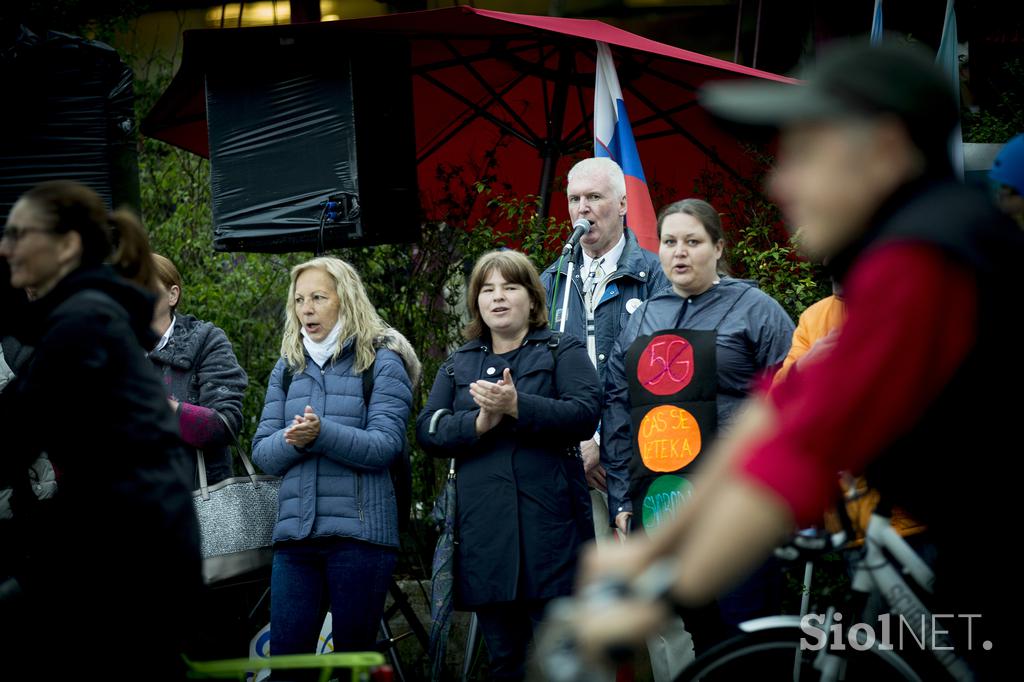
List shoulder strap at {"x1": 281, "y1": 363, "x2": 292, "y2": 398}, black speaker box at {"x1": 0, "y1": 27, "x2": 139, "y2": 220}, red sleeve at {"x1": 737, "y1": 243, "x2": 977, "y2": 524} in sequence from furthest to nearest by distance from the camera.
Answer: black speaker box at {"x1": 0, "y1": 27, "x2": 139, "y2": 220}, shoulder strap at {"x1": 281, "y1": 363, "x2": 292, "y2": 398}, red sleeve at {"x1": 737, "y1": 243, "x2": 977, "y2": 524}

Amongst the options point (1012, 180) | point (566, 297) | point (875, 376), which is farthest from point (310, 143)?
point (875, 376)

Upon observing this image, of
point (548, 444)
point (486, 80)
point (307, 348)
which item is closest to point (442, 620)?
point (548, 444)

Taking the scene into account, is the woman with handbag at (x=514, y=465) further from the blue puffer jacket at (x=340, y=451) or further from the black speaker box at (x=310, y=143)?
the black speaker box at (x=310, y=143)

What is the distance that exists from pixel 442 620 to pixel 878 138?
3.28 m

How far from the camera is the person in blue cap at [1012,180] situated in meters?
3.15

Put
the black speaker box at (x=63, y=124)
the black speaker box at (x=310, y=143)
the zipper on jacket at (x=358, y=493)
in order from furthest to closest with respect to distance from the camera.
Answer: the black speaker box at (x=310, y=143)
the black speaker box at (x=63, y=124)
the zipper on jacket at (x=358, y=493)

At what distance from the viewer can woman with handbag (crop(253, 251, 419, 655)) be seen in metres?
4.60

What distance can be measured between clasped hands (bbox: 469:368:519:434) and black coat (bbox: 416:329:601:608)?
0.05 meters

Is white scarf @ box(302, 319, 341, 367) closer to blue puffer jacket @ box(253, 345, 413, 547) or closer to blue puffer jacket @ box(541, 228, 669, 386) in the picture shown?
blue puffer jacket @ box(253, 345, 413, 547)

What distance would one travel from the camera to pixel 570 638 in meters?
1.90

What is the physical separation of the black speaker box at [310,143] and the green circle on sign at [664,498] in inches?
88.2

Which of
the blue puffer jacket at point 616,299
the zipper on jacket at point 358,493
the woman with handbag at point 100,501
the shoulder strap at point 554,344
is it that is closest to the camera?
the woman with handbag at point 100,501

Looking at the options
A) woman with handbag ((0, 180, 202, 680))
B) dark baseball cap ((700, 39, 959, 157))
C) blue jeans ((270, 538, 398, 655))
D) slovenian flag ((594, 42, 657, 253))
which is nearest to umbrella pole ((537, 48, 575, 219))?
slovenian flag ((594, 42, 657, 253))
